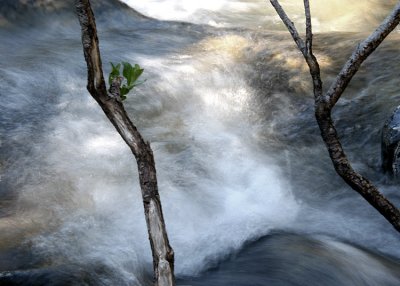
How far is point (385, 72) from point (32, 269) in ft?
14.6

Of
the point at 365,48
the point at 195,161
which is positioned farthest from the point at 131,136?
the point at 195,161

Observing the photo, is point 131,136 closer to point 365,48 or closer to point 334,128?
point 334,128

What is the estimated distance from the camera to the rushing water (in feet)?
12.4

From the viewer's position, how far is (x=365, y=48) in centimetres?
272

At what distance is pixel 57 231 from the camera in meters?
3.92

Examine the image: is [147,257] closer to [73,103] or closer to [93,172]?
[93,172]

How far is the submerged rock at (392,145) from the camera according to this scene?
4.78 m

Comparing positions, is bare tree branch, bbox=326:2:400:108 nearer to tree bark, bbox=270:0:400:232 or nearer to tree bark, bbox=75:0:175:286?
tree bark, bbox=270:0:400:232

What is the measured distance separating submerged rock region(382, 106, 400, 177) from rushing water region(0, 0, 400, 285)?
0.41 ft

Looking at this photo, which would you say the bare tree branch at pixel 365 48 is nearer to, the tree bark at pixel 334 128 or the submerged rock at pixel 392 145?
the tree bark at pixel 334 128

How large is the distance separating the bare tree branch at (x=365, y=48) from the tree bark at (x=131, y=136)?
0.99 meters

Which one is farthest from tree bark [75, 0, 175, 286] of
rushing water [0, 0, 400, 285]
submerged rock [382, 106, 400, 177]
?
submerged rock [382, 106, 400, 177]

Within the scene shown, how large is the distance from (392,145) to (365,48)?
230cm

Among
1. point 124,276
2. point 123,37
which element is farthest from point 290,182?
point 123,37
